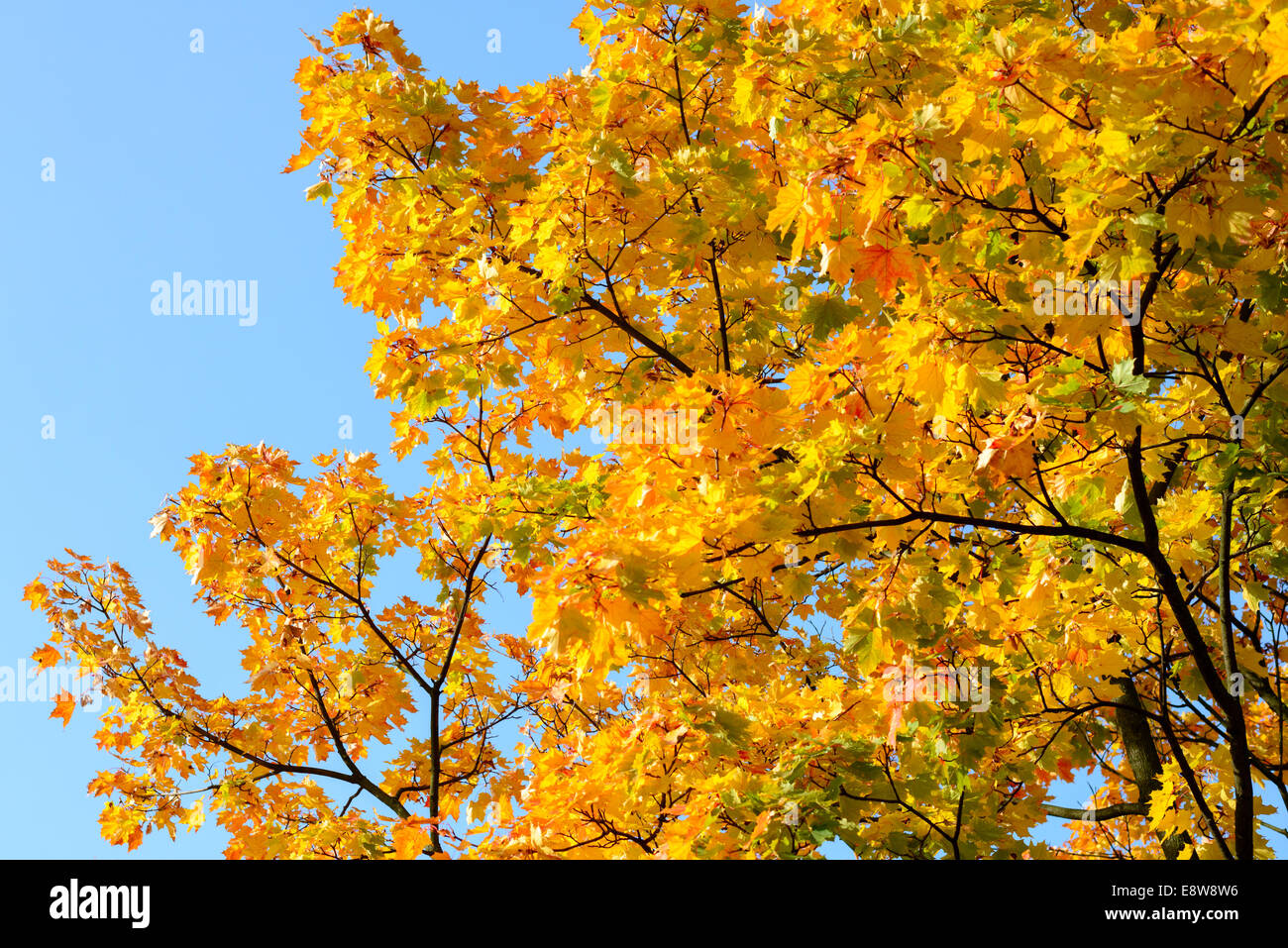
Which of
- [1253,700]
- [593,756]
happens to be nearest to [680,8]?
[593,756]

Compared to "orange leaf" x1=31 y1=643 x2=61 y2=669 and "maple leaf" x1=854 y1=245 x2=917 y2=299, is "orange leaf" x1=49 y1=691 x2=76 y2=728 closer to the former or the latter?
"orange leaf" x1=31 y1=643 x2=61 y2=669

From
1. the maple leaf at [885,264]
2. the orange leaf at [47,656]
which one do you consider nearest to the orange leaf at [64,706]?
the orange leaf at [47,656]

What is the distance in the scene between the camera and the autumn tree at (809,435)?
4.23m

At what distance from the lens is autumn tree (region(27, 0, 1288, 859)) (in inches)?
167

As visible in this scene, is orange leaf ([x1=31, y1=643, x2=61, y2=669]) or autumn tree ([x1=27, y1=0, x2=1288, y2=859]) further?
orange leaf ([x1=31, y1=643, x2=61, y2=669])

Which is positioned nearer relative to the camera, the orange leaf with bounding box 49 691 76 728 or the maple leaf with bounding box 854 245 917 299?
the maple leaf with bounding box 854 245 917 299

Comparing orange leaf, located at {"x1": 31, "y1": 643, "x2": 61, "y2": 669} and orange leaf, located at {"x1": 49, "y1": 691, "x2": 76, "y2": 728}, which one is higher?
orange leaf, located at {"x1": 31, "y1": 643, "x2": 61, "y2": 669}

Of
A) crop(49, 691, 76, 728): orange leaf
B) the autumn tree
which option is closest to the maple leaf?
the autumn tree

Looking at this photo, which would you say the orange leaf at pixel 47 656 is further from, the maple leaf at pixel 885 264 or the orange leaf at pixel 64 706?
the maple leaf at pixel 885 264

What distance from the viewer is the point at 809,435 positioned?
452 cm

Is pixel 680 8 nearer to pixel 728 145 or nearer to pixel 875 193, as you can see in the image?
pixel 728 145

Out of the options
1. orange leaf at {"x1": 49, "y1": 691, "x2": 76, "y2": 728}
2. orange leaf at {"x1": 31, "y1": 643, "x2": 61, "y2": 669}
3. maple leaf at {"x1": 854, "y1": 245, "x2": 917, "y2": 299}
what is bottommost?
orange leaf at {"x1": 49, "y1": 691, "x2": 76, "y2": 728}
